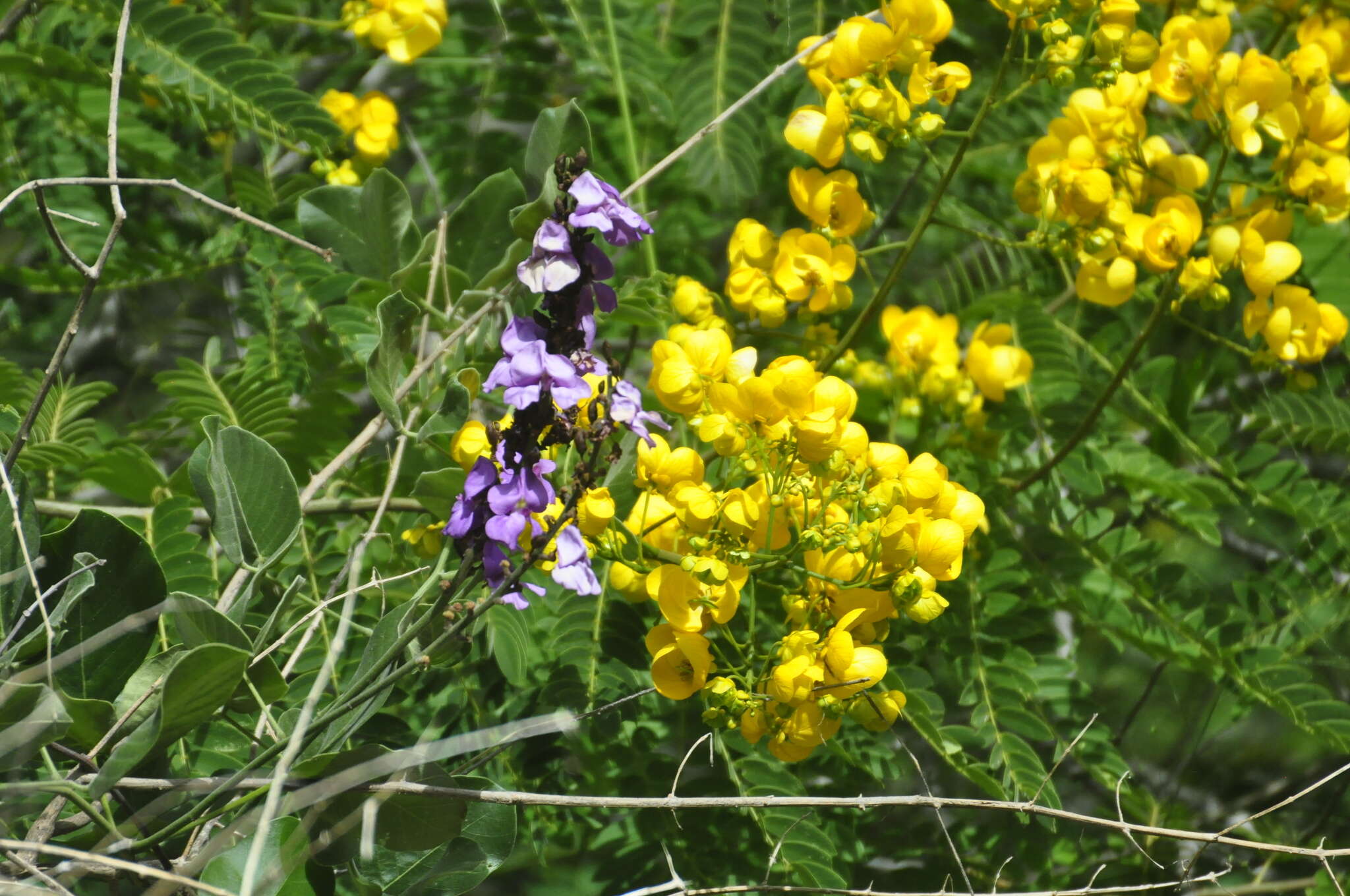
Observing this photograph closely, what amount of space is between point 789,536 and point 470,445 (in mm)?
252

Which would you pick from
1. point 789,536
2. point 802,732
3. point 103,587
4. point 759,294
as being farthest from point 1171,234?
point 103,587

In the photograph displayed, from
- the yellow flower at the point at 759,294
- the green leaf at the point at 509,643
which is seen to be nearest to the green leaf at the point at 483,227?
the yellow flower at the point at 759,294

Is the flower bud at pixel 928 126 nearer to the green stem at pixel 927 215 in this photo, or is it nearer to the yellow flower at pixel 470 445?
the green stem at pixel 927 215

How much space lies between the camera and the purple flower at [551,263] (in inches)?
25.5

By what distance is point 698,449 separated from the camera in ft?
3.62

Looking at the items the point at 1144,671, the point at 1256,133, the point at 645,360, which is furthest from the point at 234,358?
the point at 1144,671

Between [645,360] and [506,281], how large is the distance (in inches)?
21.2

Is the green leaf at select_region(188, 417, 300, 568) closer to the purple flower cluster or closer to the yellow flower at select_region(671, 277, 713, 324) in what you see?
the purple flower cluster

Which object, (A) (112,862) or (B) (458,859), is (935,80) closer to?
(B) (458,859)

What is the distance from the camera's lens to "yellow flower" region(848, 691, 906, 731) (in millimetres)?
836

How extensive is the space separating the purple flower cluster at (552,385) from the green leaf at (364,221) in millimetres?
316

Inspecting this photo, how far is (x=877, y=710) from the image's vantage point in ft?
2.77

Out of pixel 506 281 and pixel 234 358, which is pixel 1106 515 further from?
pixel 234 358

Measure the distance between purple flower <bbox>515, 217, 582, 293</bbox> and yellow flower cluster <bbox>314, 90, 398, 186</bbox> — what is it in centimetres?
85
